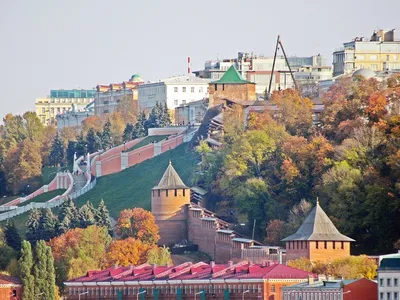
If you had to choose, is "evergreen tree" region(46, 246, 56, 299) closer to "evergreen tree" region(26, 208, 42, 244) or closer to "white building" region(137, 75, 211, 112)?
"evergreen tree" region(26, 208, 42, 244)

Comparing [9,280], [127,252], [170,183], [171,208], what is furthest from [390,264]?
[170,183]

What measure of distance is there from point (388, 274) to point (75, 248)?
2895cm

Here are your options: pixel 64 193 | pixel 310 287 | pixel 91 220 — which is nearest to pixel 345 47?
pixel 64 193

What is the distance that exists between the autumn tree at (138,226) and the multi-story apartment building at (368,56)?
5140 cm

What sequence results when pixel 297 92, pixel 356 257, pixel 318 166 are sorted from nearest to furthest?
pixel 356 257 < pixel 318 166 < pixel 297 92

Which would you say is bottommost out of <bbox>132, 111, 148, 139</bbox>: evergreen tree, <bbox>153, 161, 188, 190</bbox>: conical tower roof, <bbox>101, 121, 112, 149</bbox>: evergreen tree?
<bbox>153, 161, 188, 190</bbox>: conical tower roof

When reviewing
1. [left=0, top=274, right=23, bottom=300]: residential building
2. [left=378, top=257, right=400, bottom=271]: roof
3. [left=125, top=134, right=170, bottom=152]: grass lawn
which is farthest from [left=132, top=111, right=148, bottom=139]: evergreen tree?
[left=378, top=257, right=400, bottom=271]: roof

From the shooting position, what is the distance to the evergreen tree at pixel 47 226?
105188 millimetres

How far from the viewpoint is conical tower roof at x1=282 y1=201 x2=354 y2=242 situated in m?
83.1

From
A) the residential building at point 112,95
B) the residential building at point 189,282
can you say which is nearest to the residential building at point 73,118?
the residential building at point 112,95

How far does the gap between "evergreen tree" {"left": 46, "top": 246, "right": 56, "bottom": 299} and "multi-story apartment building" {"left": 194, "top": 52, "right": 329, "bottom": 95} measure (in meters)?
53.1

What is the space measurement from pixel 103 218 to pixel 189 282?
2402 centimetres

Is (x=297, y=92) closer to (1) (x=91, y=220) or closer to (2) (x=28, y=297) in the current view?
(1) (x=91, y=220)

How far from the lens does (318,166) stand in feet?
308
